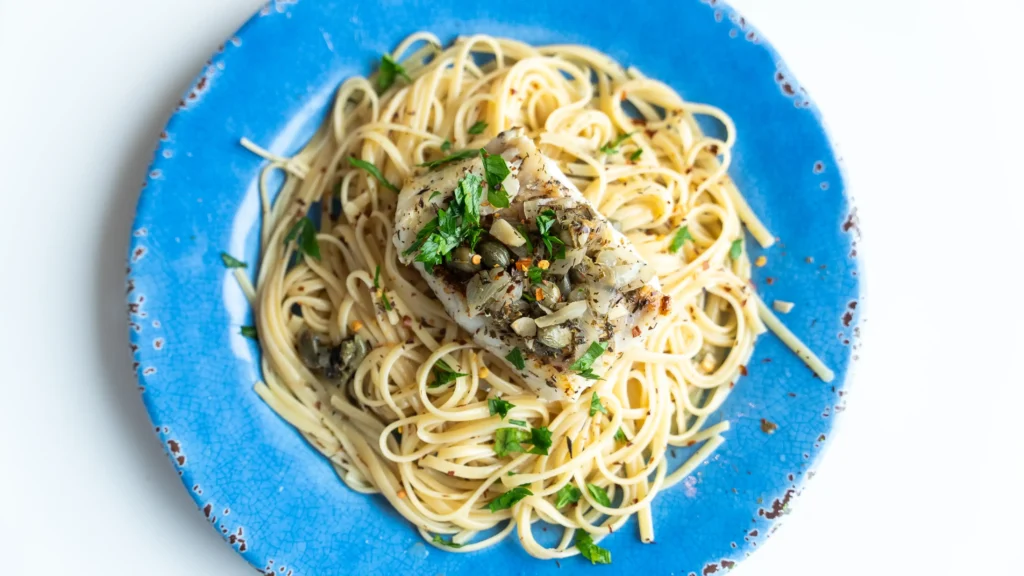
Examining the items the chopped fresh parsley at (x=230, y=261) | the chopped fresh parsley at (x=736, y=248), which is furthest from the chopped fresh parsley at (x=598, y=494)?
the chopped fresh parsley at (x=230, y=261)

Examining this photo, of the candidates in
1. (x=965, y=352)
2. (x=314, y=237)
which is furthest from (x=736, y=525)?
(x=314, y=237)

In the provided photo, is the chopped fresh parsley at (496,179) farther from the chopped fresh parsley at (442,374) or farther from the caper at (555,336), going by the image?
the chopped fresh parsley at (442,374)

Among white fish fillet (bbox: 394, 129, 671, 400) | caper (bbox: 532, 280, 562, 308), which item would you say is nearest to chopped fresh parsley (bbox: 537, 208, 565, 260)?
white fish fillet (bbox: 394, 129, 671, 400)

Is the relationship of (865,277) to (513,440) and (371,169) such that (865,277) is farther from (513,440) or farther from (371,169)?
(371,169)

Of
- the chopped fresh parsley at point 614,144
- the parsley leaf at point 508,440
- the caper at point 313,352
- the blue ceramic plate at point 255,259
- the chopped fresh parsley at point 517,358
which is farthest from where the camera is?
the chopped fresh parsley at point 614,144

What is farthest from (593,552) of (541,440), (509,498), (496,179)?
(496,179)

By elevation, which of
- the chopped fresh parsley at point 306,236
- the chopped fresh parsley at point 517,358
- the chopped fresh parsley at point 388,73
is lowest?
the chopped fresh parsley at point 517,358

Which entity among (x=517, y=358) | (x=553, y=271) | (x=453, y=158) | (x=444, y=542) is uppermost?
(x=453, y=158)
